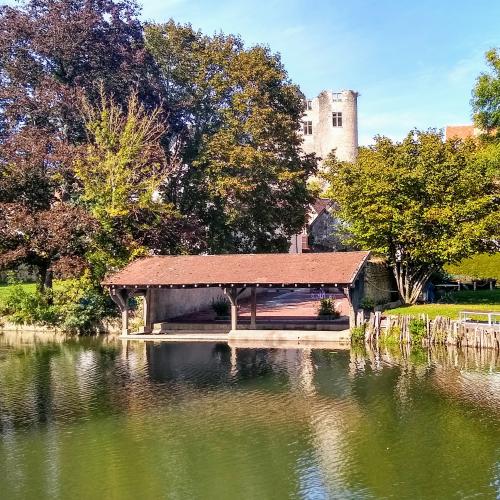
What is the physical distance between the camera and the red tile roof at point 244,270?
1129 inches

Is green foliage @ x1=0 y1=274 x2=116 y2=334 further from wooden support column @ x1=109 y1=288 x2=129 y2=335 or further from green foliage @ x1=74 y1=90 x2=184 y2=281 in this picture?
wooden support column @ x1=109 y1=288 x2=129 y2=335

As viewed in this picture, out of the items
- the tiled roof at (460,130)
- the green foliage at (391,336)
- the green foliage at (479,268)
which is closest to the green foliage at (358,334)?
the green foliage at (391,336)

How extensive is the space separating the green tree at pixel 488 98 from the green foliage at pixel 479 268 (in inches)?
367

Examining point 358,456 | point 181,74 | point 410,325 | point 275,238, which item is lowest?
point 358,456

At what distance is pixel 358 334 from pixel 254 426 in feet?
42.5

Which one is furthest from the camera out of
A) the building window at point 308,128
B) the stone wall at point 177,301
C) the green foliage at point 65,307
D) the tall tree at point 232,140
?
the building window at point 308,128

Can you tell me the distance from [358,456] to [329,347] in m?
13.7

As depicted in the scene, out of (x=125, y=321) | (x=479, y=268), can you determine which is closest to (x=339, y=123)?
(x=479, y=268)

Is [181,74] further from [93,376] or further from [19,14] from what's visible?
[93,376]

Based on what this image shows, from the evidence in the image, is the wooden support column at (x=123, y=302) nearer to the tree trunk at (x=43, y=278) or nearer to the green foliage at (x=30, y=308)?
the green foliage at (x=30, y=308)

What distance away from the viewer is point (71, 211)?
3503 cm

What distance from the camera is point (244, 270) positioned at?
100 ft

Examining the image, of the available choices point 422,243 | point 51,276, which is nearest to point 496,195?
point 422,243

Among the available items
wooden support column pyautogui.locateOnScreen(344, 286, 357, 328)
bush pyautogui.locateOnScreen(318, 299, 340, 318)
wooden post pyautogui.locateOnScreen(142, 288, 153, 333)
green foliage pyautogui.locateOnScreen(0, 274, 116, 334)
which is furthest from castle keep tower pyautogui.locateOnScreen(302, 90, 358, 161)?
wooden support column pyautogui.locateOnScreen(344, 286, 357, 328)
